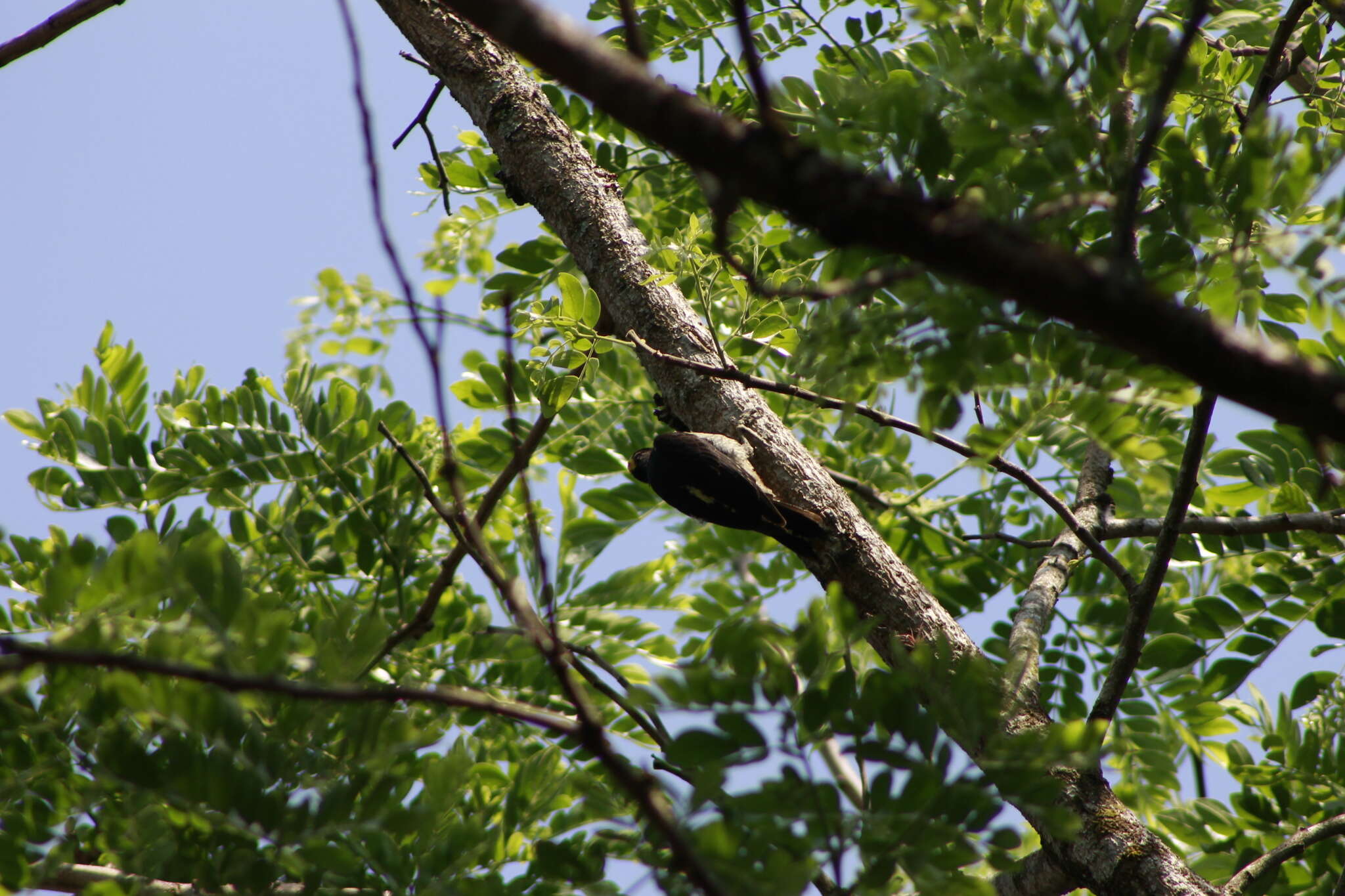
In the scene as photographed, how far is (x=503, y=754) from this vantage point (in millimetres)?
3449

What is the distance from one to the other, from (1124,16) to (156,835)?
201cm

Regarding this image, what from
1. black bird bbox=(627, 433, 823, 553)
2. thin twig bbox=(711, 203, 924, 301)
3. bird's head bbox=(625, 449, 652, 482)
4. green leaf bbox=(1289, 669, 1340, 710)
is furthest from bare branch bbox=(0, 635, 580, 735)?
green leaf bbox=(1289, 669, 1340, 710)

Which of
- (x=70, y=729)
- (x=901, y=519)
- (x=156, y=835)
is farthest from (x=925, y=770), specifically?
(x=901, y=519)

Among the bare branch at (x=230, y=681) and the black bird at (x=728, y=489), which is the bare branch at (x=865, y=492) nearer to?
the black bird at (x=728, y=489)

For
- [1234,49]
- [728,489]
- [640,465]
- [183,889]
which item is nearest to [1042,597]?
[728,489]

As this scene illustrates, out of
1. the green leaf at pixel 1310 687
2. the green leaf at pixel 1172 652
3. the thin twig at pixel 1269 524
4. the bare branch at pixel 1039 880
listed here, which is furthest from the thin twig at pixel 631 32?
the green leaf at pixel 1310 687

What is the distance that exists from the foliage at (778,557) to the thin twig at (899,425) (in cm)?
8

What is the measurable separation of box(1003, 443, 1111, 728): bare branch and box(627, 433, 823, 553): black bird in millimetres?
553

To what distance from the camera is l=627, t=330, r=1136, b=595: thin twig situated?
1812 mm

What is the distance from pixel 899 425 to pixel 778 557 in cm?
169

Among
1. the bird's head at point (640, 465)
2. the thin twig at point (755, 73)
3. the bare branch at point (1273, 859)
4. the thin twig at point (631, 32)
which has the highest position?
the bird's head at point (640, 465)

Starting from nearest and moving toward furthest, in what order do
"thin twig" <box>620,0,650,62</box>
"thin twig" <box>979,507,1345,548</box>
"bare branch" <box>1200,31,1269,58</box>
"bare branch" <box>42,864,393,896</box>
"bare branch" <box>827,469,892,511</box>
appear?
"thin twig" <box>620,0,650,62</box> < "bare branch" <box>42,864,393,896</box> < "thin twig" <box>979,507,1345,548</box> < "bare branch" <box>1200,31,1269,58</box> < "bare branch" <box>827,469,892,511</box>

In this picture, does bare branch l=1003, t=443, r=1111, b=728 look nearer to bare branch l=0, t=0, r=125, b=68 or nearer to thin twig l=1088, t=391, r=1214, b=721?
thin twig l=1088, t=391, r=1214, b=721

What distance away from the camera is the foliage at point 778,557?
1.37m
